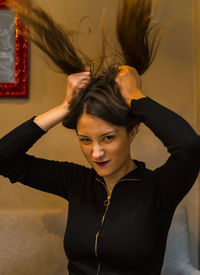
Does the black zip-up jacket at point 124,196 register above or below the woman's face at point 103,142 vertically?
below

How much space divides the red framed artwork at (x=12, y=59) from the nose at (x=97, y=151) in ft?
2.82

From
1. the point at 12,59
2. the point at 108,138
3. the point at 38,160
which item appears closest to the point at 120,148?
the point at 108,138

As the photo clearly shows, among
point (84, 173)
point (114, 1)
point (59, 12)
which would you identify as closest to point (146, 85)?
point (114, 1)

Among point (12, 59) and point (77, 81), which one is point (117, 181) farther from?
point (12, 59)

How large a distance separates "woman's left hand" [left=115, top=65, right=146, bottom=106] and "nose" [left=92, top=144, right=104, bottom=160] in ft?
0.56

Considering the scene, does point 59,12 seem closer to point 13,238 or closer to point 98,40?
point 98,40

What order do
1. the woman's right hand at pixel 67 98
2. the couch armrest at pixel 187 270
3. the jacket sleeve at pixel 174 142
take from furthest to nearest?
1. the couch armrest at pixel 187 270
2. the woman's right hand at pixel 67 98
3. the jacket sleeve at pixel 174 142

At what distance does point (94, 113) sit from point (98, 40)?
0.86m

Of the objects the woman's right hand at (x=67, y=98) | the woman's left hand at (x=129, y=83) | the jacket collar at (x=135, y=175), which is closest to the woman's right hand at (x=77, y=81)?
the woman's right hand at (x=67, y=98)

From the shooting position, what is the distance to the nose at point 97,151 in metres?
1.13

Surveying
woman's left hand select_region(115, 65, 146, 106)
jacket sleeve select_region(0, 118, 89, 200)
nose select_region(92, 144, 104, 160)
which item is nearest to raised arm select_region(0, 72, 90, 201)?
jacket sleeve select_region(0, 118, 89, 200)

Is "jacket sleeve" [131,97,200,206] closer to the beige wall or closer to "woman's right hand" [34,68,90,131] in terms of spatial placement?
"woman's right hand" [34,68,90,131]

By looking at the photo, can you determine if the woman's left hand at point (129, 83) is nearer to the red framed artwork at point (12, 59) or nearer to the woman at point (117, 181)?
the woman at point (117, 181)

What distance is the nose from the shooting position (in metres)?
1.13
